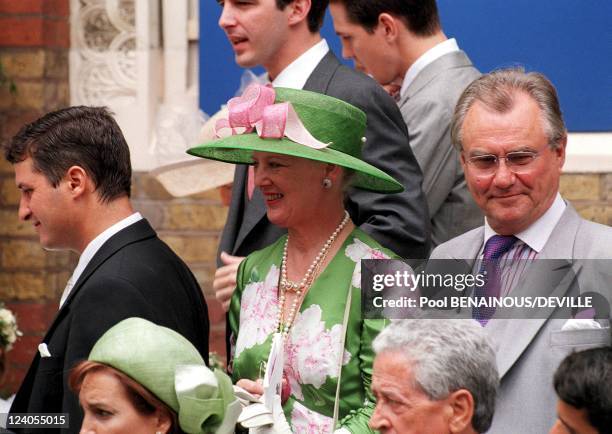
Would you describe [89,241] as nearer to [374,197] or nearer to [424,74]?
[374,197]

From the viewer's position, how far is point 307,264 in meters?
3.84

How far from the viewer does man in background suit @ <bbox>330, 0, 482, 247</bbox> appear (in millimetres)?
4664

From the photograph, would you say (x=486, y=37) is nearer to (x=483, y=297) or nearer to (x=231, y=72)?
(x=231, y=72)

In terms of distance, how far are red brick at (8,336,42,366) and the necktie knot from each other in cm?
358

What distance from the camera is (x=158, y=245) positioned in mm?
4047

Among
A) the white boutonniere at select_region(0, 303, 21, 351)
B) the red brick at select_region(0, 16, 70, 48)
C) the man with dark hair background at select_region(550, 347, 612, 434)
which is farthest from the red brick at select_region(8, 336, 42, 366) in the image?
the man with dark hair background at select_region(550, 347, 612, 434)

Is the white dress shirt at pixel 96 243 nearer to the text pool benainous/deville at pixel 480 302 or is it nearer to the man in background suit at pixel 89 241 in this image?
the man in background suit at pixel 89 241

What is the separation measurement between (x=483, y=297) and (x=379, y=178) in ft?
1.67

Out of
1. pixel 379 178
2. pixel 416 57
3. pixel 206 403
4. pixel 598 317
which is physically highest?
pixel 416 57

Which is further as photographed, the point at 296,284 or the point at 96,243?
the point at 96,243

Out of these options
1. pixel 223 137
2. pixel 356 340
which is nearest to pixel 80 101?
pixel 223 137

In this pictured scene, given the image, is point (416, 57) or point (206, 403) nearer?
point (206, 403)

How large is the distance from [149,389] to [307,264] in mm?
641

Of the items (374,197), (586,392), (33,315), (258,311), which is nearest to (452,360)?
(586,392)
